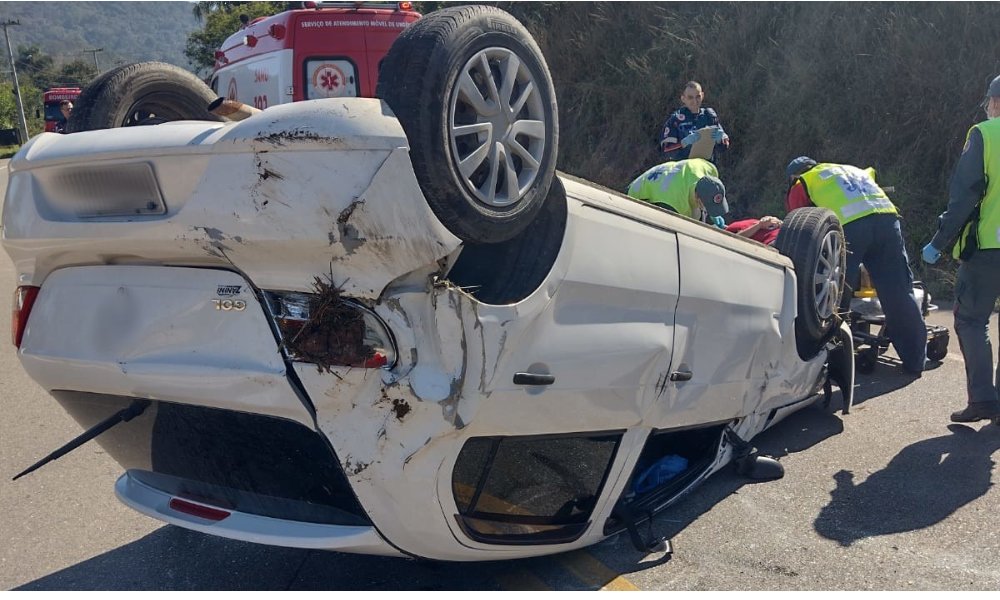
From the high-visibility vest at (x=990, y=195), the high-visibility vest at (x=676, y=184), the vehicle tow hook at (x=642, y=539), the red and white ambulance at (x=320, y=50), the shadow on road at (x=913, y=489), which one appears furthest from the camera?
the red and white ambulance at (x=320, y=50)

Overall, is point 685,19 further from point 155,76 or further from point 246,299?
point 246,299

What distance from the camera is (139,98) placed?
3.50 metres

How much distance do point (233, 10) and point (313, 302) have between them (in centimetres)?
3726

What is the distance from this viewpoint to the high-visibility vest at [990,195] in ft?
15.9

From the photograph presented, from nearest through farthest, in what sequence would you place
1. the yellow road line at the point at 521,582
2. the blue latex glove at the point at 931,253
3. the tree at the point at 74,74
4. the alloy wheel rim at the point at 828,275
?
the yellow road line at the point at 521,582 < the alloy wheel rim at the point at 828,275 < the blue latex glove at the point at 931,253 < the tree at the point at 74,74

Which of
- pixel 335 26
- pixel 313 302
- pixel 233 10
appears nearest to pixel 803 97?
pixel 335 26

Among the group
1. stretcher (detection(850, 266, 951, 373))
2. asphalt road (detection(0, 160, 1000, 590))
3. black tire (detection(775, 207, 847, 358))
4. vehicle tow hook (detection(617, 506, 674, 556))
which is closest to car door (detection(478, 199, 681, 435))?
vehicle tow hook (detection(617, 506, 674, 556))

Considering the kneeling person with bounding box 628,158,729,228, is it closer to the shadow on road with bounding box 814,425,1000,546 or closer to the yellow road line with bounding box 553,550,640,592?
the shadow on road with bounding box 814,425,1000,546

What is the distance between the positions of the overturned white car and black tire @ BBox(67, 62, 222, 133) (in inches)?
24.6

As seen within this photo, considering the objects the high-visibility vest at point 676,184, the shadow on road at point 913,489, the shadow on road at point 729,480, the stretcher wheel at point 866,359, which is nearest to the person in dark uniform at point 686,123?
the high-visibility vest at point 676,184

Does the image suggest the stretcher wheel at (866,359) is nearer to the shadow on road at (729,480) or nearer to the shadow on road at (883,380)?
the shadow on road at (883,380)

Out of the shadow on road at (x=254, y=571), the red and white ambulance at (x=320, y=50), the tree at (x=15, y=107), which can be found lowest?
the tree at (x=15, y=107)

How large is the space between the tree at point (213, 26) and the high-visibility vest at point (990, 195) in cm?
3045

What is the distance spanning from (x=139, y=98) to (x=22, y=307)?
1.02 m
